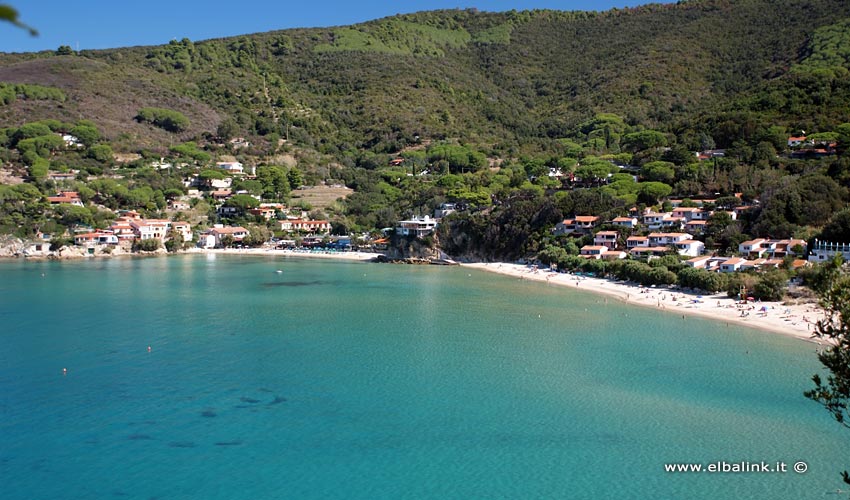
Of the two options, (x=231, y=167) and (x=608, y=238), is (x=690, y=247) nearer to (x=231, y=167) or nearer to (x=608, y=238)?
(x=608, y=238)

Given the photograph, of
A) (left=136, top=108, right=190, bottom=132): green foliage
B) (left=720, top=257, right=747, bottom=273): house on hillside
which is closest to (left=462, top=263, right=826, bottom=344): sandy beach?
(left=720, top=257, right=747, bottom=273): house on hillside

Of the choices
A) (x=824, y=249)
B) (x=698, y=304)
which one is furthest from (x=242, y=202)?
(x=824, y=249)

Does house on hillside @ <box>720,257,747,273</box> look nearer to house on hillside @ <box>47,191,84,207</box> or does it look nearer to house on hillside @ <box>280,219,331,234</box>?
house on hillside @ <box>280,219,331,234</box>

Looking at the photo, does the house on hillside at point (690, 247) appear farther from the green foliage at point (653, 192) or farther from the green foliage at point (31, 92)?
the green foliage at point (31, 92)

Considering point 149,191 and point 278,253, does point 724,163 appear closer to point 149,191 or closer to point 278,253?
point 278,253

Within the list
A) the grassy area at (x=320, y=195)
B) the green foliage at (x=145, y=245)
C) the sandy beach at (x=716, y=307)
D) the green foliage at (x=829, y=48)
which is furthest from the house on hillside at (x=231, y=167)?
the green foliage at (x=829, y=48)
